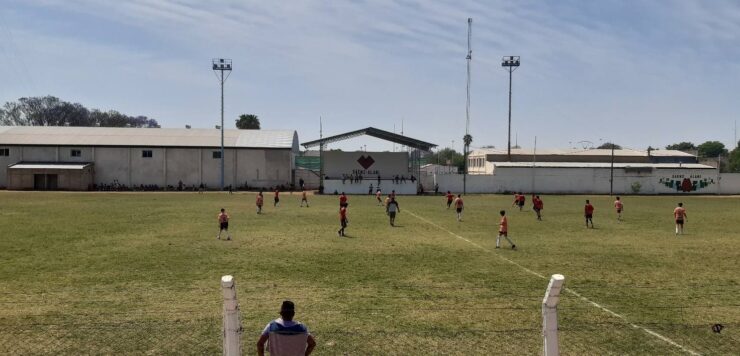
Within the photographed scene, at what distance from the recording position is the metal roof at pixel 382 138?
63.0m

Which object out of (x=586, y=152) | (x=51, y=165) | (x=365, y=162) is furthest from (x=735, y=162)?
(x=51, y=165)

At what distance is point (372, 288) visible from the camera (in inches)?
534

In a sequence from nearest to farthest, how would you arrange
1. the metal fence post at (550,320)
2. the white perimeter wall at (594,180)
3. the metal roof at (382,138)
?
the metal fence post at (550,320)
the metal roof at (382,138)
the white perimeter wall at (594,180)

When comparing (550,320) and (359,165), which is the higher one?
(359,165)

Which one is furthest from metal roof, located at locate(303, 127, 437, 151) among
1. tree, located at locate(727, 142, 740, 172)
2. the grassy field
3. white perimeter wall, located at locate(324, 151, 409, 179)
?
tree, located at locate(727, 142, 740, 172)

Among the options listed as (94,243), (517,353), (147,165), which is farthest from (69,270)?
(147,165)

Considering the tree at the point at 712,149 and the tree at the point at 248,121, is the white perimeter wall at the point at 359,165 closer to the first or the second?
the tree at the point at 248,121

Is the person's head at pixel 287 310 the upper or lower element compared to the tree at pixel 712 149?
lower

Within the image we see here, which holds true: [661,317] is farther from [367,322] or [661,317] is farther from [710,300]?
[367,322]

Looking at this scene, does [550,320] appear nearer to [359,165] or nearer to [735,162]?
[359,165]

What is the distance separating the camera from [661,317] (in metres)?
11.1

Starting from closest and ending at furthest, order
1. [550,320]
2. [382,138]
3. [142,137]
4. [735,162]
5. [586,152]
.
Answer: [550,320] → [382,138] → [142,137] → [586,152] → [735,162]

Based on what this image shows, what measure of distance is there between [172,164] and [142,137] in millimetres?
7201

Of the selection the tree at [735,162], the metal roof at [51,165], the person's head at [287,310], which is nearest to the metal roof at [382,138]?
the metal roof at [51,165]
